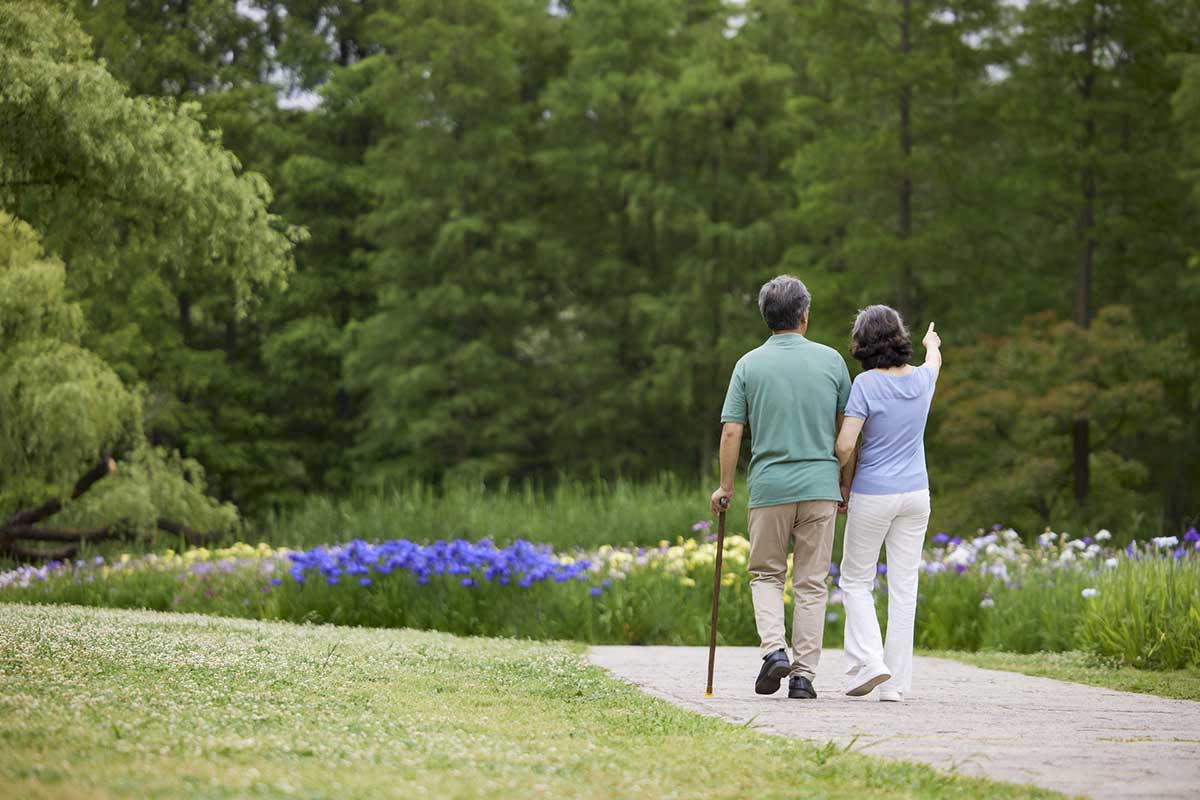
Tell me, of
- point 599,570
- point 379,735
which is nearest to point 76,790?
point 379,735

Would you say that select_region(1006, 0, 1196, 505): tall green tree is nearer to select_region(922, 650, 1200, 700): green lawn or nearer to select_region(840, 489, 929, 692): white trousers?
select_region(922, 650, 1200, 700): green lawn

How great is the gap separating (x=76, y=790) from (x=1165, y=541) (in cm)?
902

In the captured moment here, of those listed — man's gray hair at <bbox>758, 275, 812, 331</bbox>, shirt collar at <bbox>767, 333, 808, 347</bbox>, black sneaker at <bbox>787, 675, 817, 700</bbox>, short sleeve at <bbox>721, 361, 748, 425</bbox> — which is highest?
man's gray hair at <bbox>758, 275, 812, 331</bbox>

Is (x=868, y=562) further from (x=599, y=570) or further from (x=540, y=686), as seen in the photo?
(x=599, y=570)

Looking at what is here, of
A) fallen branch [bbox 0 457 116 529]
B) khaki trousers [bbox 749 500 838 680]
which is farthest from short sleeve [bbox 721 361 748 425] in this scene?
fallen branch [bbox 0 457 116 529]

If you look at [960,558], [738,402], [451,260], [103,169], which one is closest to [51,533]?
[103,169]

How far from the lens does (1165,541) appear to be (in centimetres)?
1056

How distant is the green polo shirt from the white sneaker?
77 centimetres

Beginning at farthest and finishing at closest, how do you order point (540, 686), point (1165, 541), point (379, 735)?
point (1165, 541) < point (540, 686) < point (379, 735)

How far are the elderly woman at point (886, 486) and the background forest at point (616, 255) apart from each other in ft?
34.4

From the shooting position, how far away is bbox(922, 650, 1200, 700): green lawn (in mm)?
7480

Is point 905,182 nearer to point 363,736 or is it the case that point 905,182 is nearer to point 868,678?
point 868,678

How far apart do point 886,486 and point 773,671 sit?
98cm

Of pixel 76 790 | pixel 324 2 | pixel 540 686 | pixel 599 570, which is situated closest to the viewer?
pixel 76 790
